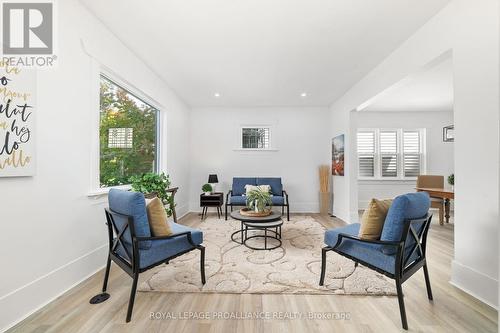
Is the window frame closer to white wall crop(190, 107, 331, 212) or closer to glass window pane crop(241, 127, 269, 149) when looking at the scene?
white wall crop(190, 107, 331, 212)

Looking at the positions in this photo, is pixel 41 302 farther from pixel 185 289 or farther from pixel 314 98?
pixel 314 98

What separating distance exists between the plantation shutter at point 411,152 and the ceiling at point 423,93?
0.75 meters

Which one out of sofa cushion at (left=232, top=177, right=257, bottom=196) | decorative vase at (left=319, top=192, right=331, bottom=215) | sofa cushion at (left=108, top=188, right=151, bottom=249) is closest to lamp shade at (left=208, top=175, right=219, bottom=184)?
sofa cushion at (left=232, top=177, right=257, bottom=196)

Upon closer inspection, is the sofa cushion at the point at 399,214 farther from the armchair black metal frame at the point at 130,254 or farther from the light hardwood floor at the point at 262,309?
the armchair black metal frame at the point at 130,254

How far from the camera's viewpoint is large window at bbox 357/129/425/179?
19.8 ft

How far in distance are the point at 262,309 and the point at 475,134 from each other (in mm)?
2405

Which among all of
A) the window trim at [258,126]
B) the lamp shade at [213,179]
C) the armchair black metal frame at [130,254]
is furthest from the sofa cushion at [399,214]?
the window trim at [258,126]

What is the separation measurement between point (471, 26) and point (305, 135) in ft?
12.7

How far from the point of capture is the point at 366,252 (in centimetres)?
180

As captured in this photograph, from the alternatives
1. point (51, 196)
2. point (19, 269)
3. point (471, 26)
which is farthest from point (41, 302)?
point (471, 26)

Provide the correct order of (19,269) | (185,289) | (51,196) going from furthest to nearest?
(185,289)
(51,196)
(19,269)

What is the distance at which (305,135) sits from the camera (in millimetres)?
5727

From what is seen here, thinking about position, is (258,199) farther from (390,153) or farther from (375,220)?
(390,153)

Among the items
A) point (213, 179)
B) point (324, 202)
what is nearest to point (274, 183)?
point (324, 202)
